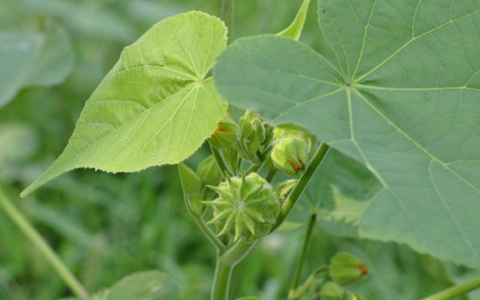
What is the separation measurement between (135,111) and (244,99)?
28 cm

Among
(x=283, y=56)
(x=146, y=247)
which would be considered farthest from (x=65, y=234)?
(x=283, y=56)

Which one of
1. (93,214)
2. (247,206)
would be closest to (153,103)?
(247,206)

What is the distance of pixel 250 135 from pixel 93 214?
2.33m

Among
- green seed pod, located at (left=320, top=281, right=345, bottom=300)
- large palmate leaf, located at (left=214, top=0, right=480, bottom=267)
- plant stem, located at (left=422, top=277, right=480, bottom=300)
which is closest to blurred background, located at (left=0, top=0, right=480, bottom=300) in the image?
green seed pod, located at (left=320, top=281, right=345, bottom=300)

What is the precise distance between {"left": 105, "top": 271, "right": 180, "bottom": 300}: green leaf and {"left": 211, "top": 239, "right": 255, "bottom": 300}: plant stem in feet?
0.84

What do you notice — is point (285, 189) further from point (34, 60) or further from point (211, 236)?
point (34, 60)

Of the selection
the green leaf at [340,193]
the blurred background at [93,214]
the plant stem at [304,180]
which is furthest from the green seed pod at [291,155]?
the blurred background at [93,214]

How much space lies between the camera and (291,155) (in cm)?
103

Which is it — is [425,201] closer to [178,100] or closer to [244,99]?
[244,99]

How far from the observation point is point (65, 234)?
3.05 metres

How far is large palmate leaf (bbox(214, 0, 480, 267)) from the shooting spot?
81cm

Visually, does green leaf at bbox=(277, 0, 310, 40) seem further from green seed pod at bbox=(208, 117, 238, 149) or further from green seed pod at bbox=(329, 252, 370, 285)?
green seed pod at bbox=(329, 252, 370, 285)

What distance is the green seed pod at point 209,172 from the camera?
4.03 ft

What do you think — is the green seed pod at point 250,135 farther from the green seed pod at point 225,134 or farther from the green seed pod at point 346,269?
the green seed pod at point 346,269
